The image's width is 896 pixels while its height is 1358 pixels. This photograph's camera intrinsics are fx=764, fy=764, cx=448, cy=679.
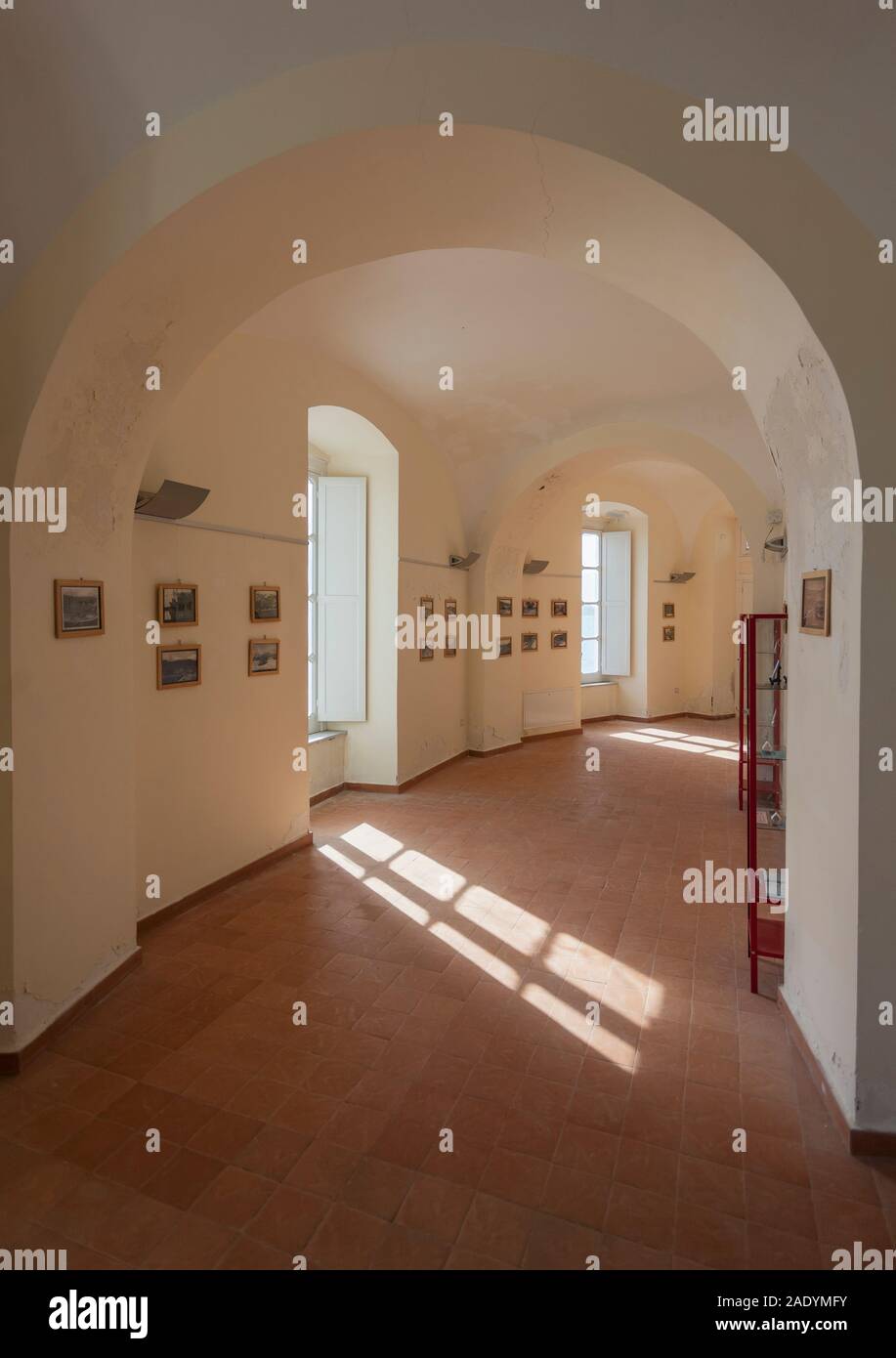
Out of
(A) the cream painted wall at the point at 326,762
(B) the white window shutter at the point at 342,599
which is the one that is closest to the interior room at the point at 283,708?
(A) the cream painted wall at the point at 326,762

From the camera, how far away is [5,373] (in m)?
3.28

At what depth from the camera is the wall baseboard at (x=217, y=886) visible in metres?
4.85

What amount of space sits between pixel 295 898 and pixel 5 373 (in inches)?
143

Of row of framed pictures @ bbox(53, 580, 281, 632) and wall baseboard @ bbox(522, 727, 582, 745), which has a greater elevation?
row of framed pictures @ bbox(53, 580, 281, 632)

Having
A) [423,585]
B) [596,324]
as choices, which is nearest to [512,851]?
[423,585]

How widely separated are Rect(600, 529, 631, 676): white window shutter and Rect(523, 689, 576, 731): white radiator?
7.73 feet

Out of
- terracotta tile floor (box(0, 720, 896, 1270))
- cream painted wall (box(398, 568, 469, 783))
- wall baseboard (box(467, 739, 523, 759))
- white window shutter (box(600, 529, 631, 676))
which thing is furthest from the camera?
white window shutter (box(600, 529, 631, 676))

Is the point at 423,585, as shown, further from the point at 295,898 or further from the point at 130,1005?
the point at 130,1005

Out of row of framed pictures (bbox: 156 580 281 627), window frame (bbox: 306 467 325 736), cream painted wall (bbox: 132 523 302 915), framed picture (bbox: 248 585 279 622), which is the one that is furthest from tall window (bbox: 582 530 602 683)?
row of framed pictures (bbox: 156 580 281 627)

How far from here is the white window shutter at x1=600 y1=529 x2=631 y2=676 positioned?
48.8 feet

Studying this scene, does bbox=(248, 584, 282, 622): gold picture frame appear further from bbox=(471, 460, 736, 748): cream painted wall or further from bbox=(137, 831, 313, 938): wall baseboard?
bbox=(471, 460, 736, 748): cream painted wall

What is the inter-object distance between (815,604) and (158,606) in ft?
12.2

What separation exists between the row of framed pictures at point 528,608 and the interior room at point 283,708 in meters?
5.42

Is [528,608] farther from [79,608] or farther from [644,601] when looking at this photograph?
[79,608]
